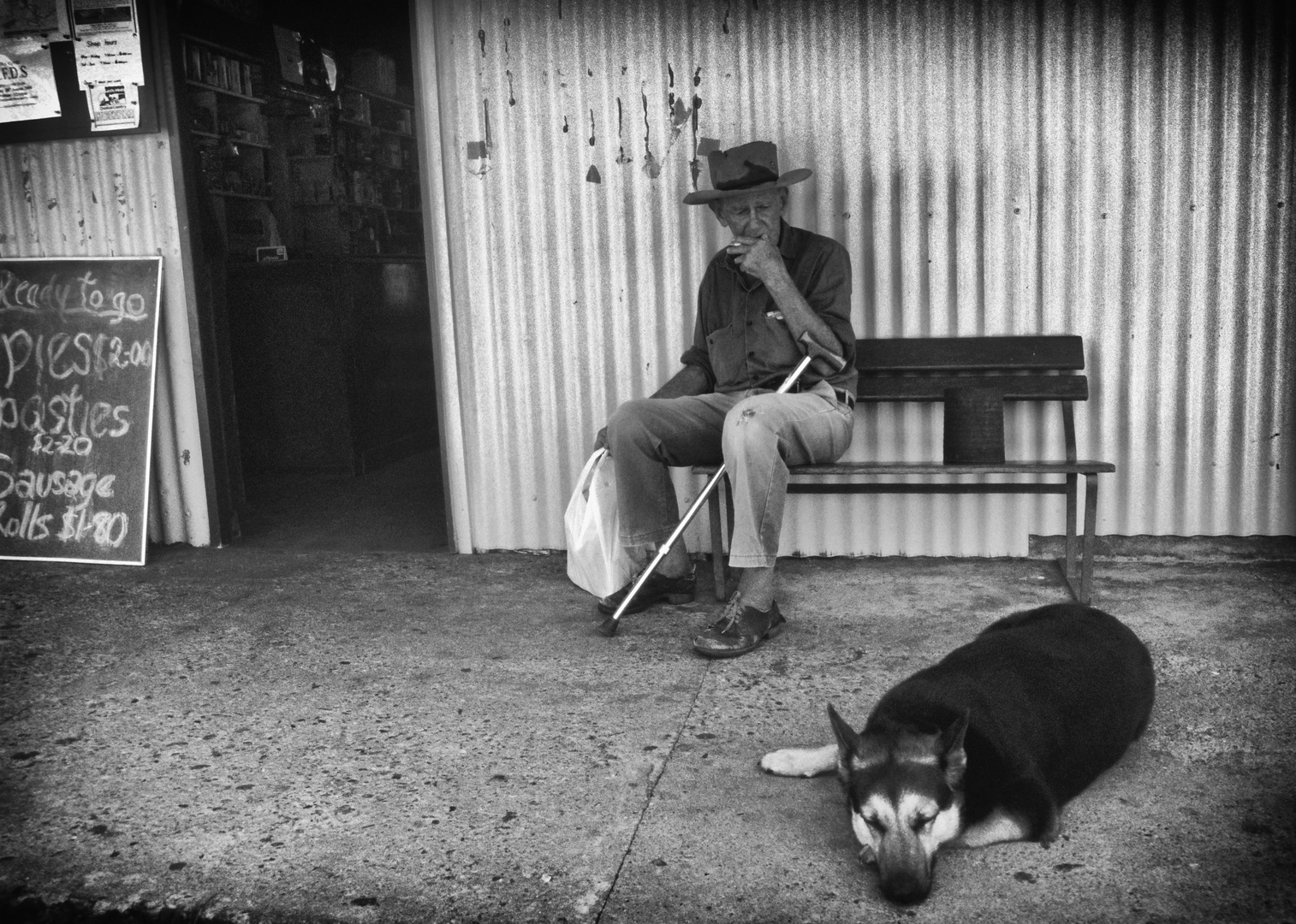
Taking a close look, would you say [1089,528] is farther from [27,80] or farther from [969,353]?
[27,80]

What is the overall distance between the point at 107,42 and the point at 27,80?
1.54 feet

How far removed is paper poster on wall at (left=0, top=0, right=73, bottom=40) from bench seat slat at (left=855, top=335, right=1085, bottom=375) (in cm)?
388

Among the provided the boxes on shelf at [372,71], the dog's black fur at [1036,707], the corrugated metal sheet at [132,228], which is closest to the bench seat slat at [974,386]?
the dog's black fur at [1036,707]

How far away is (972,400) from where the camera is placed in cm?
439

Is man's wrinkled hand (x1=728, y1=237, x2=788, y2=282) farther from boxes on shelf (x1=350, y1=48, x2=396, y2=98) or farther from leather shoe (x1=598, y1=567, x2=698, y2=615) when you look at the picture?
boxes on shelf (x1=350, y1=48, x2=396, y2=98)

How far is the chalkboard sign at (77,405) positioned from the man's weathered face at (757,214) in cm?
275

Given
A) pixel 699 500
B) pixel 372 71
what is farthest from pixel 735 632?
pixel 372 71

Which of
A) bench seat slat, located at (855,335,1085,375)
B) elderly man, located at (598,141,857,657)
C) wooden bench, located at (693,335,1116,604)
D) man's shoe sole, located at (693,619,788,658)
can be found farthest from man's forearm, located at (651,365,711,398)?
man's shoe sole, located at (693,619,788,658)

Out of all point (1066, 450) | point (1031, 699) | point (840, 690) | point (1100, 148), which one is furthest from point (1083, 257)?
point (1031, 699)

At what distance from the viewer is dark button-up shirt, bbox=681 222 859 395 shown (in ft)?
14.4

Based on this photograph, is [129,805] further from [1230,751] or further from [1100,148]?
[1100,148]

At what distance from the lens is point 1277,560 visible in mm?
4789

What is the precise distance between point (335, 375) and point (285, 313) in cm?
50

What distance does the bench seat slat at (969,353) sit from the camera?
185 inches
